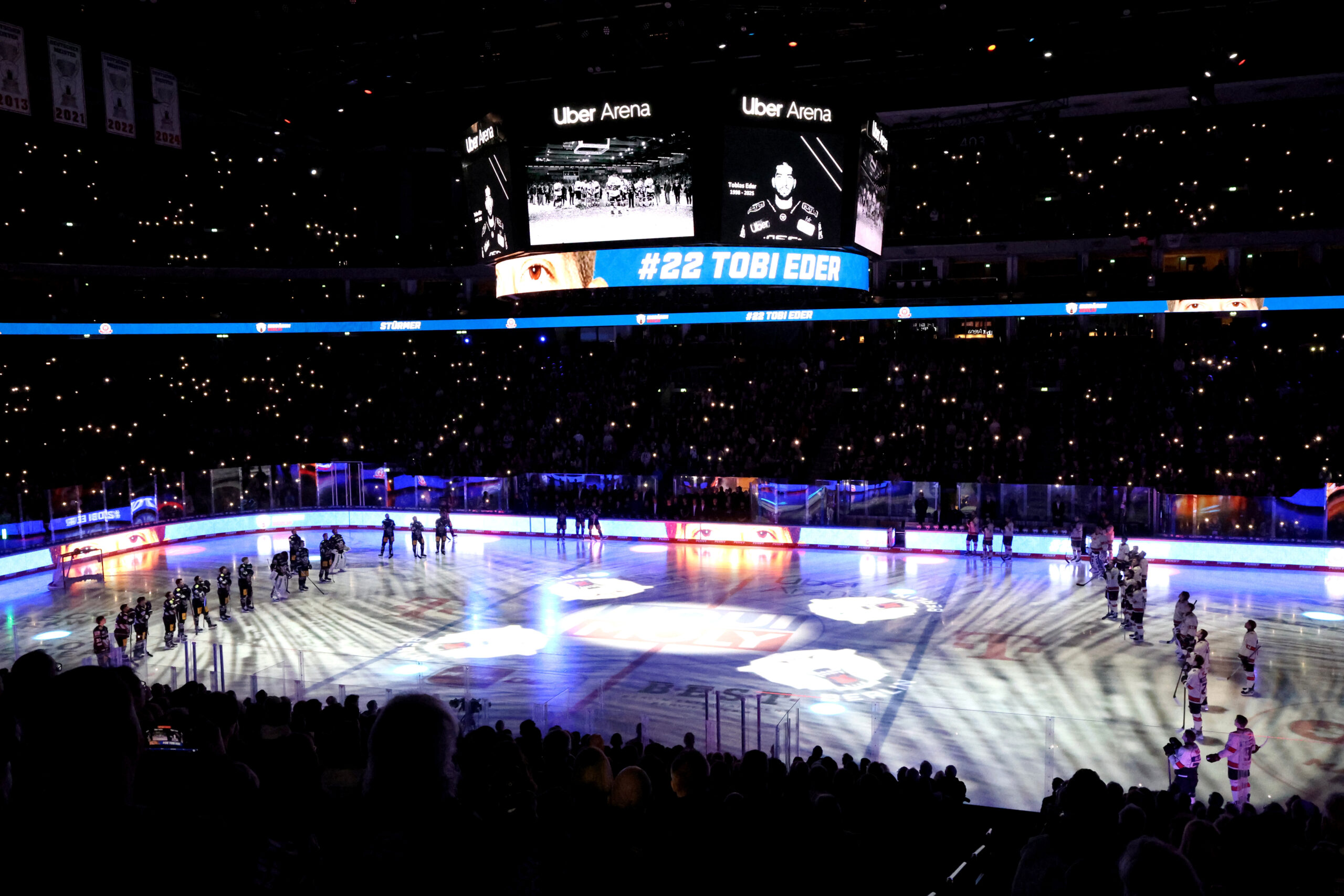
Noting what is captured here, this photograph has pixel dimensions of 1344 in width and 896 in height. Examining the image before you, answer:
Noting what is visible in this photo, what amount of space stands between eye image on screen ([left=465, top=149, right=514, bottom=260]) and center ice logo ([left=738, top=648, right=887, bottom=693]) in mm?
8488

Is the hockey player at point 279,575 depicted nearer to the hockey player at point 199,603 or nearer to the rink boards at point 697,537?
the hockey player at point 199,603

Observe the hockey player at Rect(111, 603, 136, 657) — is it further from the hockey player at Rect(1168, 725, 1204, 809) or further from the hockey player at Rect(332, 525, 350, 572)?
the hockey player at Rect(1168, 725, 1204, 809)

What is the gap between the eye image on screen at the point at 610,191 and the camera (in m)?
15.6

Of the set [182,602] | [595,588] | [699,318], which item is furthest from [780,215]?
[699,318]

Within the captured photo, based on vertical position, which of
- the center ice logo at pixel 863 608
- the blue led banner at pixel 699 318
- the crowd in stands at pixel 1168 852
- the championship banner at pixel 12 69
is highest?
the championship banner at pixel 12 69

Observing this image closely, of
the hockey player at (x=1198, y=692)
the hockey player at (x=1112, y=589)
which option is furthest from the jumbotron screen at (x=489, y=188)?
the hockey player at (x=1112, y=589)

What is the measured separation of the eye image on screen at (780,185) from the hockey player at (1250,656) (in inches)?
352

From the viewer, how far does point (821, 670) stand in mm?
16594

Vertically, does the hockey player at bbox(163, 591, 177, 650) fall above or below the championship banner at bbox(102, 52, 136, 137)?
below

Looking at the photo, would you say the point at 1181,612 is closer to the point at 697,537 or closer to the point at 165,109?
the point at 697,537

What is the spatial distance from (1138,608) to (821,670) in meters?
6.64

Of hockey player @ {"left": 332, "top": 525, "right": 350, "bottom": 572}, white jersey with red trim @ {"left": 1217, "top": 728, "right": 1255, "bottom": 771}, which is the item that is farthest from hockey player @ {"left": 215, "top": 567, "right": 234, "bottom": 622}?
white jersey with red trim @ {"left": 1217, "top": 728, "right": 1255, "bottom": 771}

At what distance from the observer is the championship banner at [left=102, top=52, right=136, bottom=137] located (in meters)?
16.0

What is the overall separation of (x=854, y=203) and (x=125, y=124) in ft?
40.5
